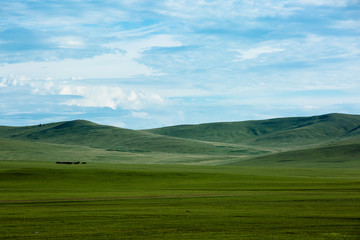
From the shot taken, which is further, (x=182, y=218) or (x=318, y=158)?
(x=318, y=158)

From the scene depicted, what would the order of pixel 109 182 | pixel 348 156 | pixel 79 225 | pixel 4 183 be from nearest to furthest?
1. pixel 79 225
2. pixel 4 183
3. pixel 109 182
4. pixel 348 156

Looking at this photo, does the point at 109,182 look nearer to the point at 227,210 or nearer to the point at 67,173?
the point at 67,173

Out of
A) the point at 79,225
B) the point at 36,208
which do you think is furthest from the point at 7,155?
the point at 79,225

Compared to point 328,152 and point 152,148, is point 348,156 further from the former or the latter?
point 152,148

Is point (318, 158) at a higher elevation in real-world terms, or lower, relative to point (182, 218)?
lower

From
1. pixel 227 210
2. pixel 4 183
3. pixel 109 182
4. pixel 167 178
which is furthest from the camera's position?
pixel 167 178

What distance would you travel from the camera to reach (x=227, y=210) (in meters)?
24.5

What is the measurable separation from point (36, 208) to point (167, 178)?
32.1 meters

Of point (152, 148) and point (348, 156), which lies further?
point (152, 148)

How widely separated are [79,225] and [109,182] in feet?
111

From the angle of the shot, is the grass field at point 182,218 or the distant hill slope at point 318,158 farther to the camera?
the distant hill slope at point 318,158

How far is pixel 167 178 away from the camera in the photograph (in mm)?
56750

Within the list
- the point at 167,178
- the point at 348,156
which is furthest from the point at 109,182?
the point at 348,156

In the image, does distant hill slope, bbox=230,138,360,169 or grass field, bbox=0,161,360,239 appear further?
distant hill slope, bbox=230,138,360,169
